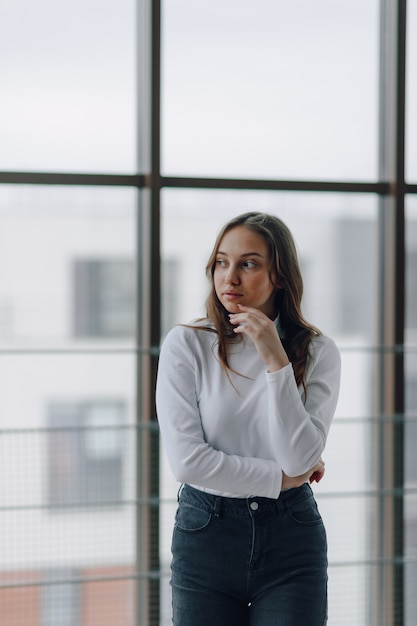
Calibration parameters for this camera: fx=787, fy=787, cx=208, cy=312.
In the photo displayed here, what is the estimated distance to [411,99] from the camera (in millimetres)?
2855

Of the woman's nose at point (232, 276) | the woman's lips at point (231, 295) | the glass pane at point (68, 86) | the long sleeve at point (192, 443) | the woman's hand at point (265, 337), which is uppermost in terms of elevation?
the glass pane at point (68, 86)

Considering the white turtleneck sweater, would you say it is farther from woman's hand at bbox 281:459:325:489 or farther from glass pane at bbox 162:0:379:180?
glass pane at bbox 162:0:379:180

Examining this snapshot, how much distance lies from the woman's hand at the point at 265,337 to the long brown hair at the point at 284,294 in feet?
0.22

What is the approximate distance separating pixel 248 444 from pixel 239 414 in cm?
6

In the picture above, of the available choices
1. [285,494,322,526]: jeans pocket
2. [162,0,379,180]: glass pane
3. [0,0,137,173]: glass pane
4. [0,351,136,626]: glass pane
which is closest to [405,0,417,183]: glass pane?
[162,0,379,180]: glass pane

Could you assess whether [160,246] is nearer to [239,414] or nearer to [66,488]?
[66,488]

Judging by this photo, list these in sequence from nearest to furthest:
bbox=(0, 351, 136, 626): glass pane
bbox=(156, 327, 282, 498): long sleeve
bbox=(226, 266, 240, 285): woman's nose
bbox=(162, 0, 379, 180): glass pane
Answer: bbox=(156, 327, 282, 498): long sleeve → bbox=(226, 266, 240, 285): woman's nose → bbox=(0, 351, 136, 626): glass pane → bbox=(162, 0, 379, 180): glass pane

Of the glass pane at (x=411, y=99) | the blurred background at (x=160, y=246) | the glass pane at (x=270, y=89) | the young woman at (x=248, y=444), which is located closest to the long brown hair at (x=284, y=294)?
the young woman at (x=248, y=444)

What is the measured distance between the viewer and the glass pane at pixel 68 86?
254 cm

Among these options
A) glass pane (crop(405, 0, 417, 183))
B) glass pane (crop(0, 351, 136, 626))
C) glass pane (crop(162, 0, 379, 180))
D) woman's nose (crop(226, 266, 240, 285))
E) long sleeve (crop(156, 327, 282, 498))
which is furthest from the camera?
glass pane (crop(405, 0, 417, 183))

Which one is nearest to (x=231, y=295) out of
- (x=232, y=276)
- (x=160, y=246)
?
(x=232, y=276)

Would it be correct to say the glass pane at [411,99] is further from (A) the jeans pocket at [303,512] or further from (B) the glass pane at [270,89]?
(A) the jeans pocket at [303,512]

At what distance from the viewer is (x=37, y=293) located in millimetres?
2584

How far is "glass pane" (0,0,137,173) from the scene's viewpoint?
8.33ft
